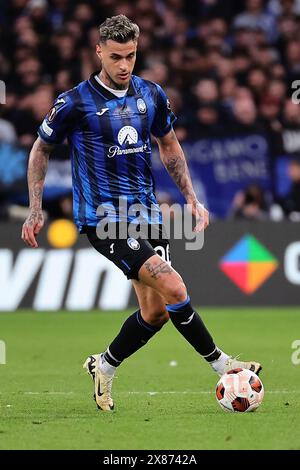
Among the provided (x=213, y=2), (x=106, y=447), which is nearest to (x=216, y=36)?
(x=213, y=2)

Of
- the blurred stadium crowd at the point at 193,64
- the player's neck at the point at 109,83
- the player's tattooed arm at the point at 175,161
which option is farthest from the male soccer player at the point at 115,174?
the blurred stadium crowd at the point at 193,64

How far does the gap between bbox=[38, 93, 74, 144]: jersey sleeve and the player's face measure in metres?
0.34

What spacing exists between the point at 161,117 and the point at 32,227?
125 cm

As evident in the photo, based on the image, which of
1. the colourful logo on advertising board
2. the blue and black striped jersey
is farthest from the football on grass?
the colourful logo on advertising board

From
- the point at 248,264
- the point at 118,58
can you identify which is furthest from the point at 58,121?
the point at 248,264

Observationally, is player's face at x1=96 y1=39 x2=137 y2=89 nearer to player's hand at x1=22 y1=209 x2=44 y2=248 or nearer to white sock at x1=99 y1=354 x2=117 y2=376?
player's hand at x1=22 y1=209 x2=44 y2=248

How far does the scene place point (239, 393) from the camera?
23.2ft

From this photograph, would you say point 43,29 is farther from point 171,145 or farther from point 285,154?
point 171,145

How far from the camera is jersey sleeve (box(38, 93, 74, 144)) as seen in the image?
740 cm

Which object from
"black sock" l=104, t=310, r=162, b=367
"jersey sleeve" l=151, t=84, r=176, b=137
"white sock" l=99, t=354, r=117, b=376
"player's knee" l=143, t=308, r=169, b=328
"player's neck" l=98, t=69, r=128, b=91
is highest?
"player's neck" l=98, t=69, r=128, b=91

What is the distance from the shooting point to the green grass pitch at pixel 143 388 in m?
6.15

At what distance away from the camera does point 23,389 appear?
333 inches

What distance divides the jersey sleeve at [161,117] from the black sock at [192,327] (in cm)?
130

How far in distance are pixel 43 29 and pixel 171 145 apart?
9524mm
